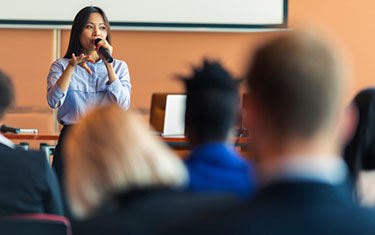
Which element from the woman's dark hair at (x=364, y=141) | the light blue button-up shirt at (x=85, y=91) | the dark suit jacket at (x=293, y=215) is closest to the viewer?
the dark suit jacket at (x=293, y=215)

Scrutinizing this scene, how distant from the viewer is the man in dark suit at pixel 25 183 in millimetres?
1629

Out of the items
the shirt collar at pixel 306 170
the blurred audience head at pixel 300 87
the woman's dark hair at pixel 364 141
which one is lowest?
the woman's dark hair at pixel 364 141

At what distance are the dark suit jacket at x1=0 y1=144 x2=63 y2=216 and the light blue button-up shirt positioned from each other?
1.36 m

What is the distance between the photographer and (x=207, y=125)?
132 centimetres

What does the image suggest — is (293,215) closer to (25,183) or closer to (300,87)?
(300,87)

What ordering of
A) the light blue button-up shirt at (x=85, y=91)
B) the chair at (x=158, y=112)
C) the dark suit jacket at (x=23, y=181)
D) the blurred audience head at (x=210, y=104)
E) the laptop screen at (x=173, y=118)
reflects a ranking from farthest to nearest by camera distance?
the chair at (x=158, y=112), the laptop screen at (x=173, y=118), the light blue button-up shirt at (x=85, y=91), the dark suit jacket at (x=23, y=181), the blurred audience head at (x=210, y=104)

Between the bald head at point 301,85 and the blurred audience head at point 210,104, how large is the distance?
1.66ft

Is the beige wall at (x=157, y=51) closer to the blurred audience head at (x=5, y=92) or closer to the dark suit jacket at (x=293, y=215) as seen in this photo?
the blurred audience head at (x=5, y=92)

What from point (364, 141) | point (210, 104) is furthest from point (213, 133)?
point (364, 141)

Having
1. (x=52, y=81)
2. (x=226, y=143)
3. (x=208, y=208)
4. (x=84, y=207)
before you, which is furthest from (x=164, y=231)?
(x=52, y=81)

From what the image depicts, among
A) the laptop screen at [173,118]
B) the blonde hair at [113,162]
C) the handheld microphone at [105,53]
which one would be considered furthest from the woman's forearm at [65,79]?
the blonde hair at [113,162]

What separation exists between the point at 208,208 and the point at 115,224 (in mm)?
163

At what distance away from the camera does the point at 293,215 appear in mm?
716

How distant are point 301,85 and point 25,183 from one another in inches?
44.2
